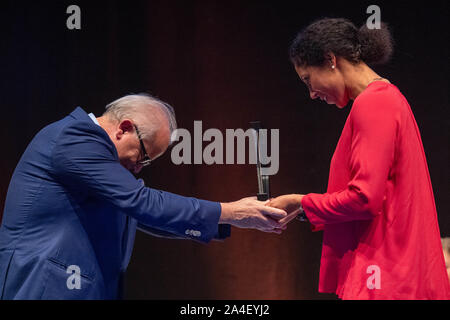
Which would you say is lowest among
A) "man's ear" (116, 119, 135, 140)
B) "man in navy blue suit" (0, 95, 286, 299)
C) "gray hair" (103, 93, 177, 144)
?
"man in navy blue suit" (0, 95, 286, 299)

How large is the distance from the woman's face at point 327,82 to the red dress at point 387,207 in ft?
0.46

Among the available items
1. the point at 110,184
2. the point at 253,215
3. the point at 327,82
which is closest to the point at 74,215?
the point at 110,184

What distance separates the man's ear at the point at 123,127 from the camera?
5.50 feet

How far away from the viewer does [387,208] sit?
1349 millimetres

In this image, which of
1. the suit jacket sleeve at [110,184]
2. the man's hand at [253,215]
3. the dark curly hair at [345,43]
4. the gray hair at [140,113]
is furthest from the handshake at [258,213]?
the dark curly hair at [345,43]

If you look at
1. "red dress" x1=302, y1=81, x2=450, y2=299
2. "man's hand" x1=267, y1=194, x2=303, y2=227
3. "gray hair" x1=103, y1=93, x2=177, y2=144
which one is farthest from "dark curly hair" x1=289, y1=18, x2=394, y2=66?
"gray hair" x1=103, y1=93, x2=177, y2=144

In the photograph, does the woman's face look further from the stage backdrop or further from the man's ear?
the stage backdrop

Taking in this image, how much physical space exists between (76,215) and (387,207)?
2.98 feet

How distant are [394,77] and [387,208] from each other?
58.9 inches

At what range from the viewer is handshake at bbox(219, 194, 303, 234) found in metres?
1.67

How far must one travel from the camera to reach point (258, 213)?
5.64ft

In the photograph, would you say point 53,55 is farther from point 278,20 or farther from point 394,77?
point 394,77

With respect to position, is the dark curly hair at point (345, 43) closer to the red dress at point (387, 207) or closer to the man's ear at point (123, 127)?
the red dress at point (387, 207)

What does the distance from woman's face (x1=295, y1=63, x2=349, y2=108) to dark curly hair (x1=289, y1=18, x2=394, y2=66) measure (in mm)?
25
